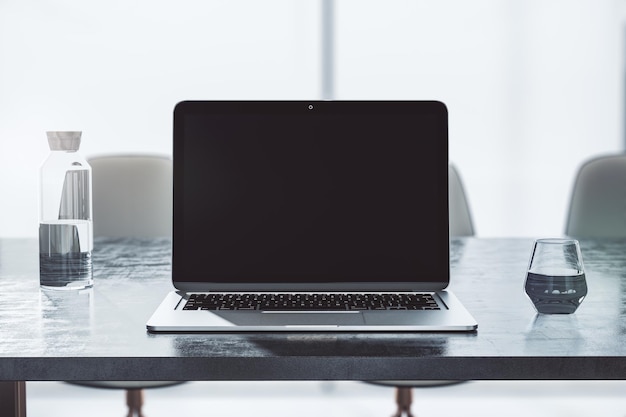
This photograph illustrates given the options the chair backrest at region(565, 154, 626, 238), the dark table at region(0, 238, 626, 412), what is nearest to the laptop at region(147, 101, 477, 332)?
the dark table at region(0, 238, 626, 412)

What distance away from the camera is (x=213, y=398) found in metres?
3.33

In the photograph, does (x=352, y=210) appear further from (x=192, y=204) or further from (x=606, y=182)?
(x=606, y=182)

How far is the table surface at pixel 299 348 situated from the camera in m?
→ 0.92

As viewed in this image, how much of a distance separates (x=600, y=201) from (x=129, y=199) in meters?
1.39

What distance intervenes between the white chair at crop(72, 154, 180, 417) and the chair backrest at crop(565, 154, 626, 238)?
120cm

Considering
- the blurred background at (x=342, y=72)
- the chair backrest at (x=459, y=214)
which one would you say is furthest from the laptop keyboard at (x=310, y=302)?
the blurred background at (x=342, y=72)

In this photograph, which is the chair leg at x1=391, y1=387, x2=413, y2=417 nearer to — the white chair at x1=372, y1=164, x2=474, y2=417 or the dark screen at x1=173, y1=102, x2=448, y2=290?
the white chair at x1=372, y1=164, x2=474, y2=417

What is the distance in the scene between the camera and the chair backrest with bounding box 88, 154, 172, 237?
249 cm

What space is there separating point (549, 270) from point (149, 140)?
273 centimetres

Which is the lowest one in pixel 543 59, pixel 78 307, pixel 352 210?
pixel 78 307

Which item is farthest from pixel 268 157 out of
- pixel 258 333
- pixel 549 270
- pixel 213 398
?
A: pixel 213 398

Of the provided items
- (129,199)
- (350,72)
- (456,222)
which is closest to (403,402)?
(456,222)

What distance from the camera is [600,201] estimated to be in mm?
2486

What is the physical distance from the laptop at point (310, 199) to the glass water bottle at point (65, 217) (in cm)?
18
